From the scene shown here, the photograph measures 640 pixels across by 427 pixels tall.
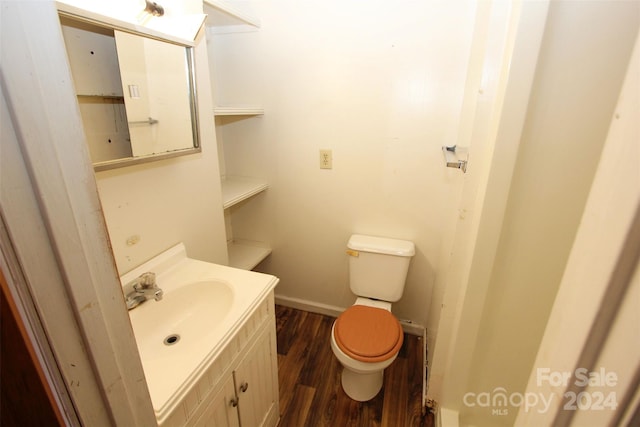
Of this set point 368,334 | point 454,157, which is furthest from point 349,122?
point 368,334

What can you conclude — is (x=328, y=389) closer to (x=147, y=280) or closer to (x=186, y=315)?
(x=186, y=315)

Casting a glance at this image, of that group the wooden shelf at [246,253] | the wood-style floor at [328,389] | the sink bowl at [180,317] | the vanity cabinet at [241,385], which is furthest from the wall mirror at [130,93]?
the wood-style floor at [328,389]

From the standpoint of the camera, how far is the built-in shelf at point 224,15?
1.28 m

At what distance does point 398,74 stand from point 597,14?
90 cm

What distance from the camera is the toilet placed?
4.64 feet

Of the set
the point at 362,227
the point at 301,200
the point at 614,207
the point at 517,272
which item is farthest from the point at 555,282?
the point at 301,200

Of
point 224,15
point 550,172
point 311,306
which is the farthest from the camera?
point 311,306

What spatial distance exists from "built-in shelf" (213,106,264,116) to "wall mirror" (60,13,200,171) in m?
0.25

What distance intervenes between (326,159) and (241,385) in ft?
4.10

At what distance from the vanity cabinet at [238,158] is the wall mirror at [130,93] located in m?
0.40

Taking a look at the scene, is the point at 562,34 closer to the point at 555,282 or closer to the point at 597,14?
the point at 597,14

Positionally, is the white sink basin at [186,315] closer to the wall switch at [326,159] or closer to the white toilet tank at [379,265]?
the white toilet tank at [379,265]

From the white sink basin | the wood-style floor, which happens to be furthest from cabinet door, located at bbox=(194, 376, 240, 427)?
the wood-style floor

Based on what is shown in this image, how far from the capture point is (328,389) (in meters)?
1.63
